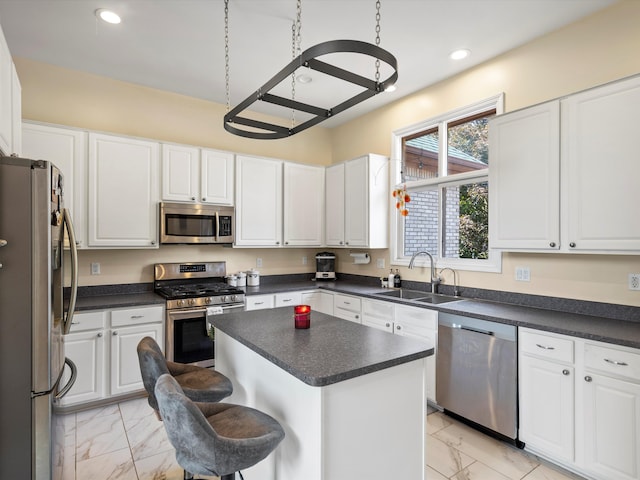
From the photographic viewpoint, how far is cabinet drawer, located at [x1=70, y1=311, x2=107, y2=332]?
2.91 m

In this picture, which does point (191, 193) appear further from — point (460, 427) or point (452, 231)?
point (460, 427)

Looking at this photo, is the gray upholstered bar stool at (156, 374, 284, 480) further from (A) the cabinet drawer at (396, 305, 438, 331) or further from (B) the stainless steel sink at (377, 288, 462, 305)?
(B) the stainless steel sink at (377, 288, 462, 305)

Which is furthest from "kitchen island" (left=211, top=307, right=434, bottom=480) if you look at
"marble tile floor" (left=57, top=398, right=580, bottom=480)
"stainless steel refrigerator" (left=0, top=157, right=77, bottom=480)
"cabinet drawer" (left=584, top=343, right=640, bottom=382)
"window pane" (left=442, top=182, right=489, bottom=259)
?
"window pane" (left=442, top=182, right=489, bottom=259)

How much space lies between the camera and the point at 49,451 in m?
1.63

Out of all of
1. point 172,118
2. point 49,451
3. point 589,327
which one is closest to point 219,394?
point 49,451

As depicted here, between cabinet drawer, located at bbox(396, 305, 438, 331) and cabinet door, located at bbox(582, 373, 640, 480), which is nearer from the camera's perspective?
cabinet door, located at bbox(582, 373, 640, 480)

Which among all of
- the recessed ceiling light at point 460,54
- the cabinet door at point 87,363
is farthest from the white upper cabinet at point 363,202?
the cabinet door at point 87,363

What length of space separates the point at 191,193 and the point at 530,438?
3555mm

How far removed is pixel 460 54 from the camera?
121 inches

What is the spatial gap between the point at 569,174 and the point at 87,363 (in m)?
3.96

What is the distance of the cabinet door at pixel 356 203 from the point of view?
4.08 meters

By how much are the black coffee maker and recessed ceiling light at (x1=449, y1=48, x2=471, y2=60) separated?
269 centimetres

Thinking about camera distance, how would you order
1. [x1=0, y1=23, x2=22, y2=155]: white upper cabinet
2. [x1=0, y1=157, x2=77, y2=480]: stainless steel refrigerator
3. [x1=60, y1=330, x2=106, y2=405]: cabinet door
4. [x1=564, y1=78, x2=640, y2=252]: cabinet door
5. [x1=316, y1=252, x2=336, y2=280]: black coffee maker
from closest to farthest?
1. [x1=0, y1=157, x2=77, y2=480]: stainless steel refrigerator
2. [x1=0, y1=23, x2=22, y2=155]: white upper cabinet
3. [x1=564, y1=78, x2=640, y2=252]: cabinet door
4. [x1=60, y1=330, x2=106, y2=405]: cabinet door
5. [x1=316, y1=252, x2=336, y2=280]: black coffee maker

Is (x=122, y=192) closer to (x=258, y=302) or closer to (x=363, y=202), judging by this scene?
(x=258, y=302)
